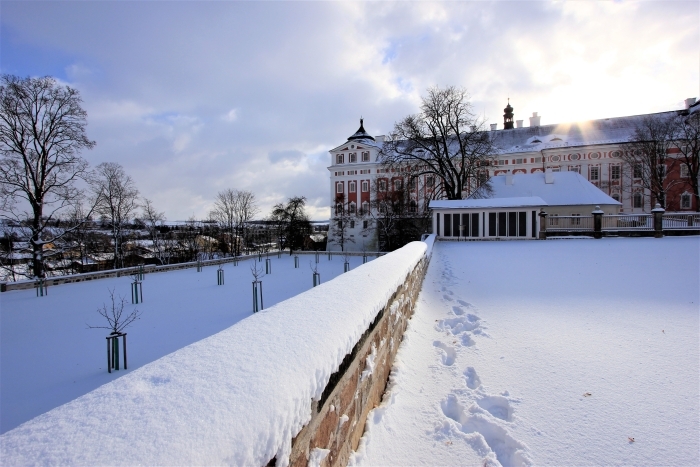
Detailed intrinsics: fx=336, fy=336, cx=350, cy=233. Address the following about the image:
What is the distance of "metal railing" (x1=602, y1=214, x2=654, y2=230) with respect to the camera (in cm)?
2023

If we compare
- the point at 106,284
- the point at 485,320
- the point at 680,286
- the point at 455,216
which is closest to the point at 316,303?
the point at 485,320

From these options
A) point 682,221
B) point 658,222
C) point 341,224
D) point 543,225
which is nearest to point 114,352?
point 543,225

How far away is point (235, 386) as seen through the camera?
1207 millimetres

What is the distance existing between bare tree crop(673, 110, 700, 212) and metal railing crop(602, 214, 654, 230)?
17.6 metres

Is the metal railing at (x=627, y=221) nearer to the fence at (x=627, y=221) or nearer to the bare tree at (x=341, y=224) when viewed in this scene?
the fence at (x=627, y=221)

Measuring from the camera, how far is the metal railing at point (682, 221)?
1817cm

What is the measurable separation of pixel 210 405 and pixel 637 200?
162ft

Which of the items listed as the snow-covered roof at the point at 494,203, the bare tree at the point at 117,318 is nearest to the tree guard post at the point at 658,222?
the snow-covered roof at the point at 494,203

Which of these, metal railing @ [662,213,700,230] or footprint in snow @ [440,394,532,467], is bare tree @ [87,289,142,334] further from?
metal railing @ [662,213,700,230]

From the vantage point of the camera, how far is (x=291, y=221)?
39.0 meters

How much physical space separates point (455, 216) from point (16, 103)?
2685 cm

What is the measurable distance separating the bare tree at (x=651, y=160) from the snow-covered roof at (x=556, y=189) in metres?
12.0

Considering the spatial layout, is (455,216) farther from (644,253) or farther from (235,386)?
(235,386)

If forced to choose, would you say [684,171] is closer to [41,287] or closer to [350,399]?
[350,399]
